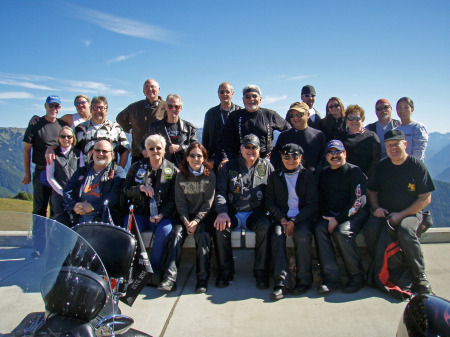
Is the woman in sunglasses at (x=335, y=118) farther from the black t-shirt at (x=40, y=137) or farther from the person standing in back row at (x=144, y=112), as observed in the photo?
the black t-shirt at (x=40, y=137)

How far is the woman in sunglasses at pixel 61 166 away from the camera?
438cm

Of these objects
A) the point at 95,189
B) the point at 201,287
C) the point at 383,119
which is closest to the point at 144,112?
the point at 95,189

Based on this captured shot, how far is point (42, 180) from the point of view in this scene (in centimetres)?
467

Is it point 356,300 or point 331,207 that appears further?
point 331,207

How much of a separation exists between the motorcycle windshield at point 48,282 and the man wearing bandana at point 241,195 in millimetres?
2100

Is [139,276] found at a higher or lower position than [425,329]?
lower

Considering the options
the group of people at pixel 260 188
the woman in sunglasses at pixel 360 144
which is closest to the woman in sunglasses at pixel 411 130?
the group of people at pixel 260 188

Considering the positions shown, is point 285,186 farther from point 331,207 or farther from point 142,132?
point 142,132

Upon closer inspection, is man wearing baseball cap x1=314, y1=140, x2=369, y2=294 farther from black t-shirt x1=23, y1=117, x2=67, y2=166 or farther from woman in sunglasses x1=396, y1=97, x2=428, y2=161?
black t-shirt x1=23, y1=117, x2=67, y2=166

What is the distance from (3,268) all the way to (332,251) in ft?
9.52

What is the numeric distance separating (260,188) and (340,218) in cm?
91

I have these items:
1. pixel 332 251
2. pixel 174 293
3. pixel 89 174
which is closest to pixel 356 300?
pixel 332 251

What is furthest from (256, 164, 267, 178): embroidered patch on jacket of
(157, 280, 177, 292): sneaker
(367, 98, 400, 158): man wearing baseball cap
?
(367, 98, 400, 158): man wearing baseball cap

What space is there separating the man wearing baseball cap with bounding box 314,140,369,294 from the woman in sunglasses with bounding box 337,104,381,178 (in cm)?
68
